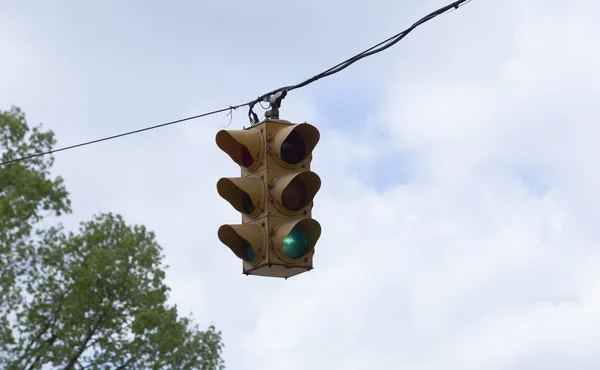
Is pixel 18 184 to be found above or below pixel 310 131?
above

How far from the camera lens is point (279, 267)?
8.12 metres

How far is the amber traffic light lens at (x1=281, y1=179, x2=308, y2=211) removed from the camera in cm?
828

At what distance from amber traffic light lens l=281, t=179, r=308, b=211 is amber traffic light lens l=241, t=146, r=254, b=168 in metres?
0.41

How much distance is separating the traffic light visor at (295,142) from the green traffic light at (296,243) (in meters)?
0.52

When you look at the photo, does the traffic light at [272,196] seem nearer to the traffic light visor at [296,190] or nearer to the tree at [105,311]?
the traffic light visor at [296,190]

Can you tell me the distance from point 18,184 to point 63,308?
10.8 feet

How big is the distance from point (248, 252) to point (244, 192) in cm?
41

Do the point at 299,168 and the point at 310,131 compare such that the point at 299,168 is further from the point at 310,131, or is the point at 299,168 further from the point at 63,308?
the point at 63,308

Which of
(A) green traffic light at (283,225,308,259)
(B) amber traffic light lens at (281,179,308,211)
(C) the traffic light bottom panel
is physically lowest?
(C) the traffic light bottom panel

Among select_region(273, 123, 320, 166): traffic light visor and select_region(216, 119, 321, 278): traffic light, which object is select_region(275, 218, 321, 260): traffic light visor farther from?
select_region(273, 123, 320, 166): traffic light visor

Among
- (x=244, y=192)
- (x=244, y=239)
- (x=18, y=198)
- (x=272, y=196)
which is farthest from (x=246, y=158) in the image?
(x=18, y=198)

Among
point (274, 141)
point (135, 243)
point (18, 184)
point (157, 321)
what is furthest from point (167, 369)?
point (274, 141)

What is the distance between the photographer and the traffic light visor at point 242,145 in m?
8.50

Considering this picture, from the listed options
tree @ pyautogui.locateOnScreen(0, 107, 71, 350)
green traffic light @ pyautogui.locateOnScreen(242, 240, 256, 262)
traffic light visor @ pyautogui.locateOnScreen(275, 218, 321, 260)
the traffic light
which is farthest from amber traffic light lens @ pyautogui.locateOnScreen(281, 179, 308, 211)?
tree @ pyautogui.locateOnScreen(0, 107, 71, 350)
